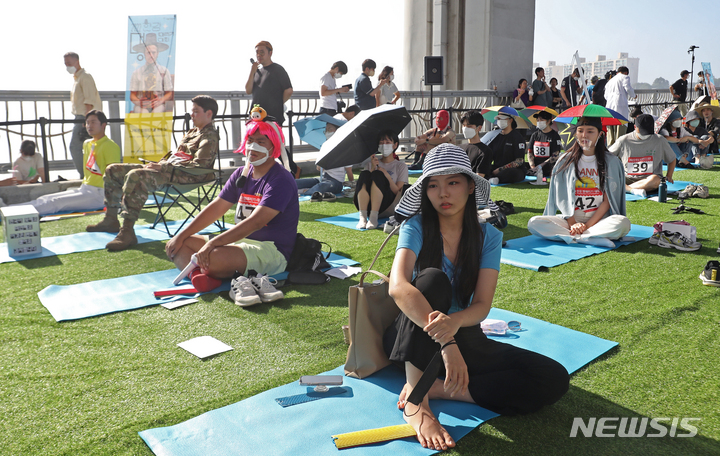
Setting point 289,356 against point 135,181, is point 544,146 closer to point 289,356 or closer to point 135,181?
point 135,181

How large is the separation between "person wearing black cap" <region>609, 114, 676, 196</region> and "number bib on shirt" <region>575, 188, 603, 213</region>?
10.3 ft

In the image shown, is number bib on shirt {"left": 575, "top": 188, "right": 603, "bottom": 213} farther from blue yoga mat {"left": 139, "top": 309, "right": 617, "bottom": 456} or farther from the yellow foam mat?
the yellow foam mat

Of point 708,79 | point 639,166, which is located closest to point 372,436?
point 639,166

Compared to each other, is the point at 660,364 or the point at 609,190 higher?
the point at 609,190

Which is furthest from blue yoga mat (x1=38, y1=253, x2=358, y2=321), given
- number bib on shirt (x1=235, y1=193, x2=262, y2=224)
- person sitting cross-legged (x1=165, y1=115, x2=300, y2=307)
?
number bib on shirt (x1=235, y1=193, x2=262, y2=224)

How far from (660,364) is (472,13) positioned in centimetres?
1847

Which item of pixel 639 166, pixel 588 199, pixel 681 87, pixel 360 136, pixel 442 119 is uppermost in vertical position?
pixel 681 87

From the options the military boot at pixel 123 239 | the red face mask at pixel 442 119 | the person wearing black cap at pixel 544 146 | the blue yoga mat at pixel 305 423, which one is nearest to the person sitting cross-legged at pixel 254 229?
the military boot at pixel 123 239

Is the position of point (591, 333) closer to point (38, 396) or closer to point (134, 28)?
point (38, 396)

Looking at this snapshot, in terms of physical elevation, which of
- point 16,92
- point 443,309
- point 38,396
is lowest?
point 38,396

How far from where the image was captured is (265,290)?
4.26 meters

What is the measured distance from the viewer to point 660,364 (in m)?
3.09

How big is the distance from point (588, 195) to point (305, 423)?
444 centimetres

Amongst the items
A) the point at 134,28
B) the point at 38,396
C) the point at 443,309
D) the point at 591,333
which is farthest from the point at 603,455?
the point at 134,28
